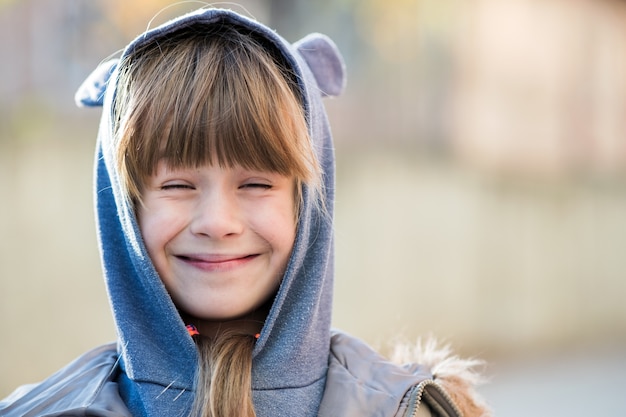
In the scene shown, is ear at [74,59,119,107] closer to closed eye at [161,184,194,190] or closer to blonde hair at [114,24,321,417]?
blonde hair at [114,24,321,417]

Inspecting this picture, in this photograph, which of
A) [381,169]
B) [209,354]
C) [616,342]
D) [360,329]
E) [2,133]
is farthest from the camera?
[616,342]

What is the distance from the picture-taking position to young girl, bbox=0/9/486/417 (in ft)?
5.39

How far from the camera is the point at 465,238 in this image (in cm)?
595

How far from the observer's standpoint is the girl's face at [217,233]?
64.4 inches

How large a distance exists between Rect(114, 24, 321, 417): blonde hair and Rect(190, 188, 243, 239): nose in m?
0.06

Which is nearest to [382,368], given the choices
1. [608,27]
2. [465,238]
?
[465,238]

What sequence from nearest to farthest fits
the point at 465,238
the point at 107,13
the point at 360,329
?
1. the point at 107,13
2. the point at 360,329
3. the point at 465,238

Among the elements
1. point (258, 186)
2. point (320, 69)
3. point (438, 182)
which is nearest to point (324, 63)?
point (320, 69)

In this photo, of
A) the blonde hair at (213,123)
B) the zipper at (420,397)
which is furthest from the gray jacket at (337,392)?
the blonde hair at (213,123)

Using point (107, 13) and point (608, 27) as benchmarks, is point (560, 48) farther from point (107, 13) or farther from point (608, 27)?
point (107, 13)

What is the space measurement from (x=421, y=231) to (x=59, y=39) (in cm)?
259

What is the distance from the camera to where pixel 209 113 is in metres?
1.64

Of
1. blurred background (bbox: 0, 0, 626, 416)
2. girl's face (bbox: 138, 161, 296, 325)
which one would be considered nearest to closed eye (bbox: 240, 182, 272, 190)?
girl's face (bbox: 138, 161, 296, 325)

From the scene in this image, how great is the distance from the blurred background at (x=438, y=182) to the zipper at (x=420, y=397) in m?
2.31
